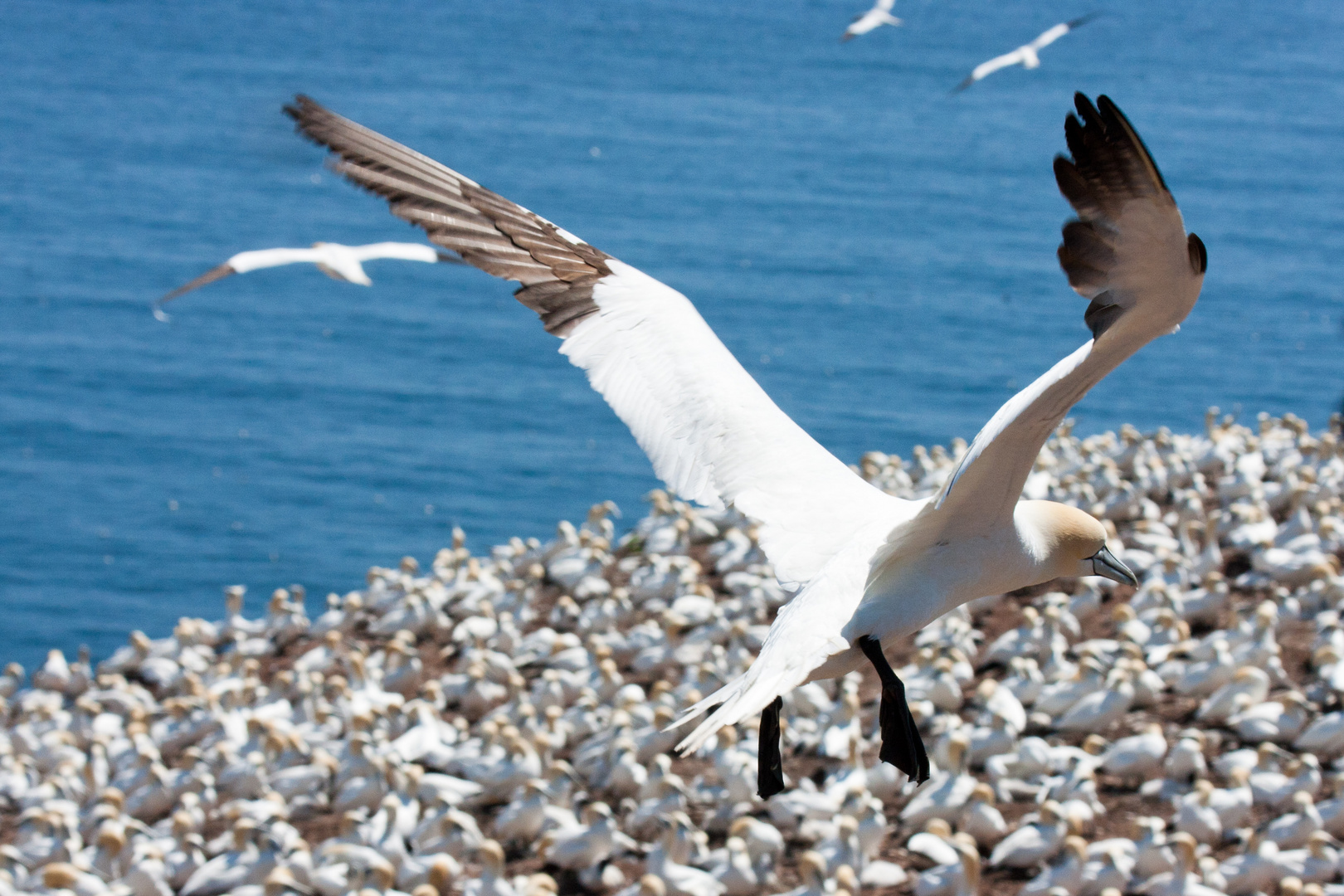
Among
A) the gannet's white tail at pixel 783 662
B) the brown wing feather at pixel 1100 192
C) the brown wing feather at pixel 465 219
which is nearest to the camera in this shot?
the brown wing feather at pixel 1100 192

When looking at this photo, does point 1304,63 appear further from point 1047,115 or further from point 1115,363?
point 1115,363

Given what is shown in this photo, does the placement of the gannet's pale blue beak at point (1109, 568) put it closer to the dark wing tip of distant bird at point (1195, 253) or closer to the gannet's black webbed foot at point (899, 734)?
the gannet's black webbed foot at point (899, 734)

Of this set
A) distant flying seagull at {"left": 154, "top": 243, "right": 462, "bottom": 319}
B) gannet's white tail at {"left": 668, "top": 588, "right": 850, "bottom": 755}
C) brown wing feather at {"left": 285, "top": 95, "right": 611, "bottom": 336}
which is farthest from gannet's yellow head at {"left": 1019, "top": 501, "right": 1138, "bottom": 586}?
distant flying seagull at {"left": 154, "top": 243, "right": 462, "bottom": 319}

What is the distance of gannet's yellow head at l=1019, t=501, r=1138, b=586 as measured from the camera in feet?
11.8

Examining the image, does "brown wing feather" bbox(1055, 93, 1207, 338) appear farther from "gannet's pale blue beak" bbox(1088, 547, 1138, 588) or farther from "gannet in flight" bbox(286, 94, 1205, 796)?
"gannet's pale blue beak" bbox(1088, 547, 1138, 588)

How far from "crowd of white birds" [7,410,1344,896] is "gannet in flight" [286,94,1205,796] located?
2789 millimetres

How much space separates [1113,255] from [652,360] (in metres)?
1.50

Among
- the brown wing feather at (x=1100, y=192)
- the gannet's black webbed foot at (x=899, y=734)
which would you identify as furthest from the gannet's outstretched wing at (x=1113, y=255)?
the gannet's black webbed foot at (x=899, y=734)

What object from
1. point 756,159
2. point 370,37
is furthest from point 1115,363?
point 370,37

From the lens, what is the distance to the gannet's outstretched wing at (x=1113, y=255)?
282cm

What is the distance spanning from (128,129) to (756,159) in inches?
403

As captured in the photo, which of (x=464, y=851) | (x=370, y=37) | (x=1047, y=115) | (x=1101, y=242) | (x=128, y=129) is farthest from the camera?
(x=370, y=37)

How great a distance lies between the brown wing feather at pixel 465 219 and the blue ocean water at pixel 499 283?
4.2 inches

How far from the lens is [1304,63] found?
→ 37562 mm
